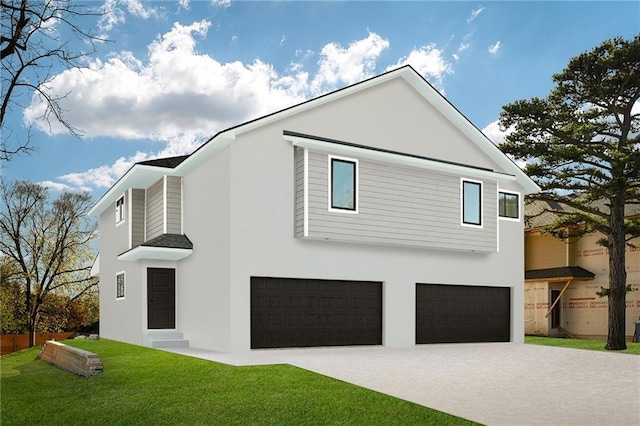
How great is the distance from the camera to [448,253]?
1934cm

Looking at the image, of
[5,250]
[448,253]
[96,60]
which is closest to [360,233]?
[448,253]

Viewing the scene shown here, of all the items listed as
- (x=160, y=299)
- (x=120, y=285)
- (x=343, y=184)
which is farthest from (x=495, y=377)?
(x=120, y=285)

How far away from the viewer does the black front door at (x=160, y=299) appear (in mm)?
18422

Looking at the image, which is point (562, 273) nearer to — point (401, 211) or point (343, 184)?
point (401, 211)

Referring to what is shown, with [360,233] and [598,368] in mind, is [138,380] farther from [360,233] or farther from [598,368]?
[598,368]

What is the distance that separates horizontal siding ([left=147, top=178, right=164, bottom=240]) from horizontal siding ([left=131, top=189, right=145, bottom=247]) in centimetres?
47

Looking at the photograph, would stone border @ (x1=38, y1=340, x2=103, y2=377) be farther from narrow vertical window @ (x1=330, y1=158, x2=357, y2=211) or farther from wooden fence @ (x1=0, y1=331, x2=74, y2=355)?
wooden fence @ (x1=0, y1=331, x2=74, y2=355)

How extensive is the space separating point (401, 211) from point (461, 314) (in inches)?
166

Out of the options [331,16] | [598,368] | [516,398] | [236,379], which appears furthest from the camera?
[331,16]

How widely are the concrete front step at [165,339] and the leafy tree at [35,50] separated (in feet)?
27.5

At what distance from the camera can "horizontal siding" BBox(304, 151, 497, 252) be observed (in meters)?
16.3

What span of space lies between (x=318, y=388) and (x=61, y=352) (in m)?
6.89

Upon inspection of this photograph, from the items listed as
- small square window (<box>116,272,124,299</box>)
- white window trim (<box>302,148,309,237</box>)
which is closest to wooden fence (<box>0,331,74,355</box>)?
small square window (<box>116,272,124,299</box>)

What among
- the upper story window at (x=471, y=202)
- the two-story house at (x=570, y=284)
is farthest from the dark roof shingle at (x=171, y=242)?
the two-story house at (x=570, y=284)
